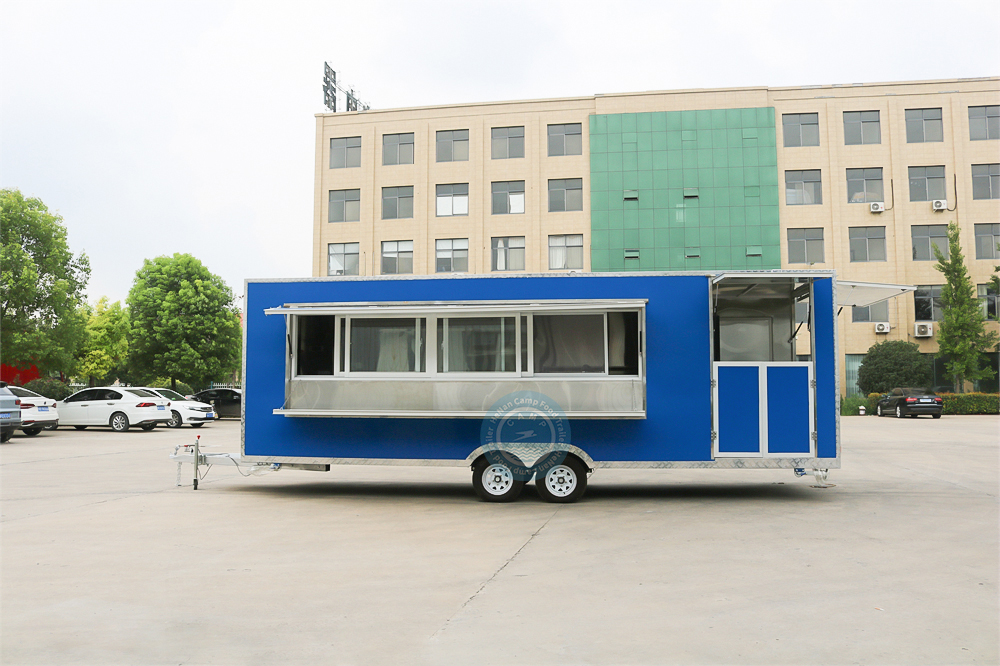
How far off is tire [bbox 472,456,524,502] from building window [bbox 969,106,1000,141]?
131 ft

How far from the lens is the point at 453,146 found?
42.5 m

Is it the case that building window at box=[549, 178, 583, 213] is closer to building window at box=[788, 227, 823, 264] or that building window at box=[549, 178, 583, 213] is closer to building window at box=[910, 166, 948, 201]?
building window at box=[788, 227, 823, 264]

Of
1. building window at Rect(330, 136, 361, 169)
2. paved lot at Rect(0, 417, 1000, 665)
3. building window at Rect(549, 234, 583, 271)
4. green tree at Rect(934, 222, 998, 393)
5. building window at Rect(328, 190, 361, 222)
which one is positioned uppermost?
building window at Rect(330, 136, 361, 169)

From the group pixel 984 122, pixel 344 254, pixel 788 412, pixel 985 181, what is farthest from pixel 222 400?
pixel 984 122

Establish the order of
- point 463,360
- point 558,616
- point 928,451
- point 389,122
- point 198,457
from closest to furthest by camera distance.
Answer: point 558,616, point 463,360, point 198,457, point 928,451, point 389,122

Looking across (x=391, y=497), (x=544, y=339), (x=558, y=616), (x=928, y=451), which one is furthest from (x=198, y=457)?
(x=928, y=451)

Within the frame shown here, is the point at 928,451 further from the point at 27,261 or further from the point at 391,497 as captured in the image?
the point at 27,261

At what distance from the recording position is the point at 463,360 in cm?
1052

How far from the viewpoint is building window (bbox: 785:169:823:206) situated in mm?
39969

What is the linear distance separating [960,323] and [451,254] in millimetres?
25907

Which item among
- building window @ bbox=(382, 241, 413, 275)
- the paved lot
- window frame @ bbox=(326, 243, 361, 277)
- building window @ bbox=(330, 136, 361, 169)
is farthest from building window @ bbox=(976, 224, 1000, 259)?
the paved lot

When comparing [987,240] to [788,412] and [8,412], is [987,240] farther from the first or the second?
[8,412]

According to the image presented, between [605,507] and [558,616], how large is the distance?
15.6 ft

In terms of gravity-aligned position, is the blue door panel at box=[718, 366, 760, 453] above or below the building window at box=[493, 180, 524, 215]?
below
